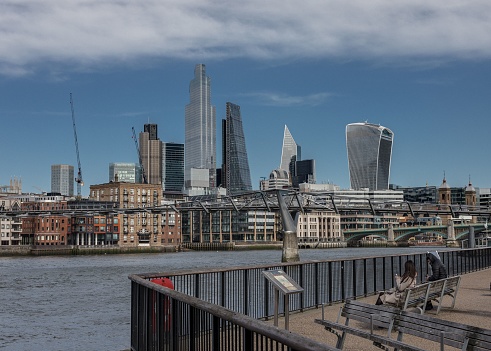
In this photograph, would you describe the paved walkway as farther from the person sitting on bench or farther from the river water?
the river water

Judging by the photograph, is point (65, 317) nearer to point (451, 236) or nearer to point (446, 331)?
point (446, 331)

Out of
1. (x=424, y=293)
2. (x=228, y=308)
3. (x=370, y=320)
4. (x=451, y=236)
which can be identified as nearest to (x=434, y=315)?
(x=424, y=293)

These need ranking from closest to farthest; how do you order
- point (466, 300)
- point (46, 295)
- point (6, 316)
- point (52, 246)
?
point (466, 300), point (6, 316), point (46, 295), point (52, 246)

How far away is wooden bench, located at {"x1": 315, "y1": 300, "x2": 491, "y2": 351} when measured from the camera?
7.75 metres

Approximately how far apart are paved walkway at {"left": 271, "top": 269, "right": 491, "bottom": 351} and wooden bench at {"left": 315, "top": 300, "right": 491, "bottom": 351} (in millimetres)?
834

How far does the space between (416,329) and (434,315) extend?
6572 millimetres

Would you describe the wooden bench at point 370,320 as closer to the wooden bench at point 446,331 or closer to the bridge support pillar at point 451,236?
the wooden bench at point 446,331

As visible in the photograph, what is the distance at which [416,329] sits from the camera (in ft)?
30.0

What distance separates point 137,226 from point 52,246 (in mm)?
26165

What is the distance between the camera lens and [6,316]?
104ft

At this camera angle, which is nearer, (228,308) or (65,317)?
(228,308)

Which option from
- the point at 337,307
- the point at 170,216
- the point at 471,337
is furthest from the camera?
the point at 170,216

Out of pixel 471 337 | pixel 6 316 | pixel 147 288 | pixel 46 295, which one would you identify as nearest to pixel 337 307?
pixel 147 288

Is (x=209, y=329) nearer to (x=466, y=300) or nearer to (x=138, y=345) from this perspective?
(x=138, y=345)
